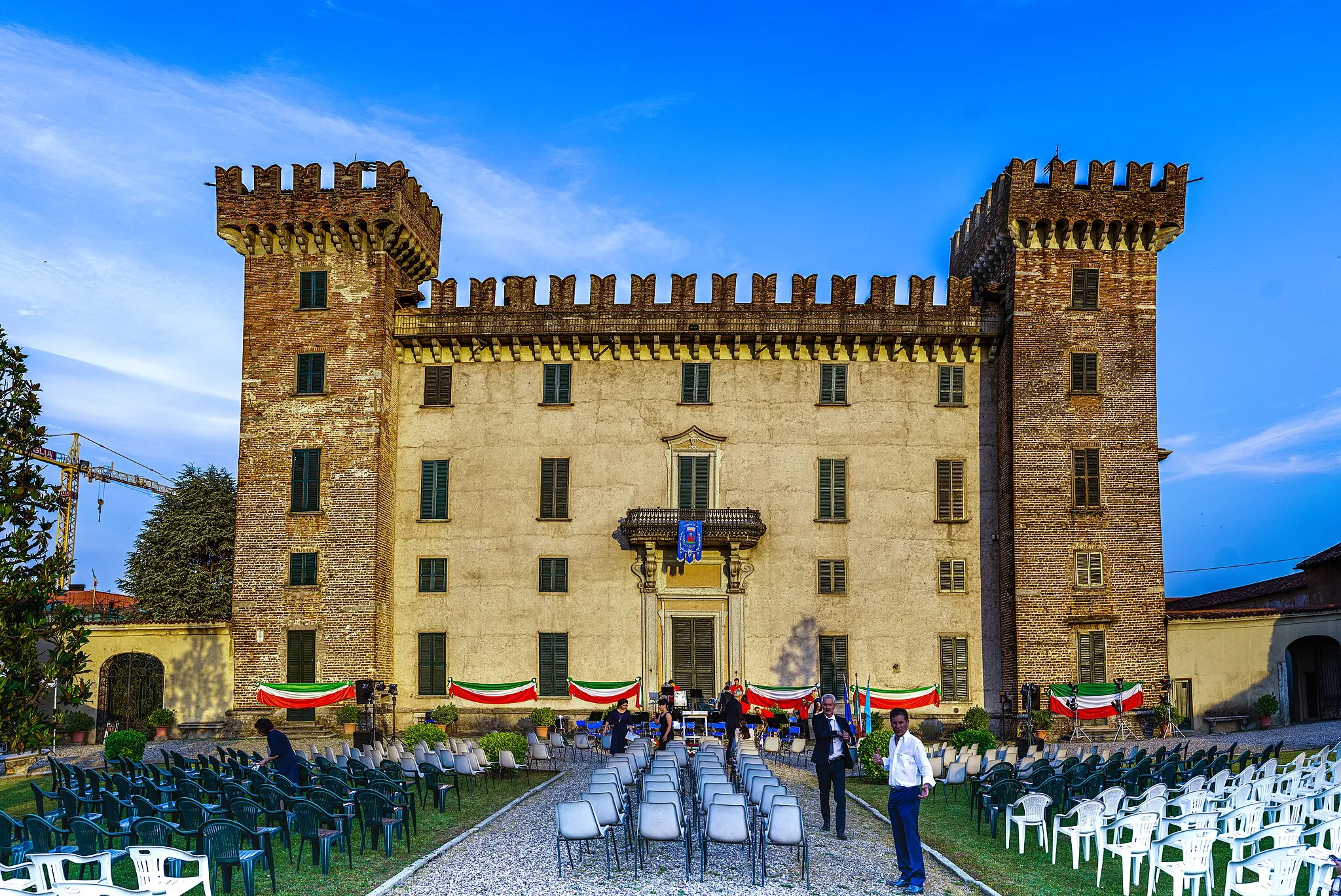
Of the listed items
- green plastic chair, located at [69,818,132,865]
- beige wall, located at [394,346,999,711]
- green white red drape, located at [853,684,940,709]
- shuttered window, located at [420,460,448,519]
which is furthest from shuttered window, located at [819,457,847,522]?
green plastic chair, located at [69,818,132,865]

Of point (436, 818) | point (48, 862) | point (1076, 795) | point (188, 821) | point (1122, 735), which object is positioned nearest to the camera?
point (48, 862)

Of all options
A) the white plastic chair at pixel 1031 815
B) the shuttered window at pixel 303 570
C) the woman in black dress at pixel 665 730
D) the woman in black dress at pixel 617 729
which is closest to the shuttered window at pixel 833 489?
the woman in black dress at pixel 665 730

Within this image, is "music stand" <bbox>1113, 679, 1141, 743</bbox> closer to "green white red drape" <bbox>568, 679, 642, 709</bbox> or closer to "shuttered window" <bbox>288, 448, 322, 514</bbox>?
"green white red drape" <bbox>568, 679, 642, 709</bbox>

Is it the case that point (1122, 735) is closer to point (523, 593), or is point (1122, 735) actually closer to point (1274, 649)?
point (1274, 649)

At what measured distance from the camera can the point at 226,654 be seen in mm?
32156

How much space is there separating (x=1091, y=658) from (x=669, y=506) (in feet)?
39.6

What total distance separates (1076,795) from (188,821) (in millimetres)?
11572

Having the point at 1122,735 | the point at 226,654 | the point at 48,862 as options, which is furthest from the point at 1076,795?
the point at 226,654

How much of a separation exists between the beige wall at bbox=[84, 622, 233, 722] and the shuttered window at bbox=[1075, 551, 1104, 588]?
76.8 feet

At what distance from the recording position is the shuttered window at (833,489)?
32531 millimetres

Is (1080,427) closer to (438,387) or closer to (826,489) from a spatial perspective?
(826,489)

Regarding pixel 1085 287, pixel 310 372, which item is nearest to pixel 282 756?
pixel 310 372

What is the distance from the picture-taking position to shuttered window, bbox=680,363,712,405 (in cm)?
3319

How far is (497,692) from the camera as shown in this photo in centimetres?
3130
